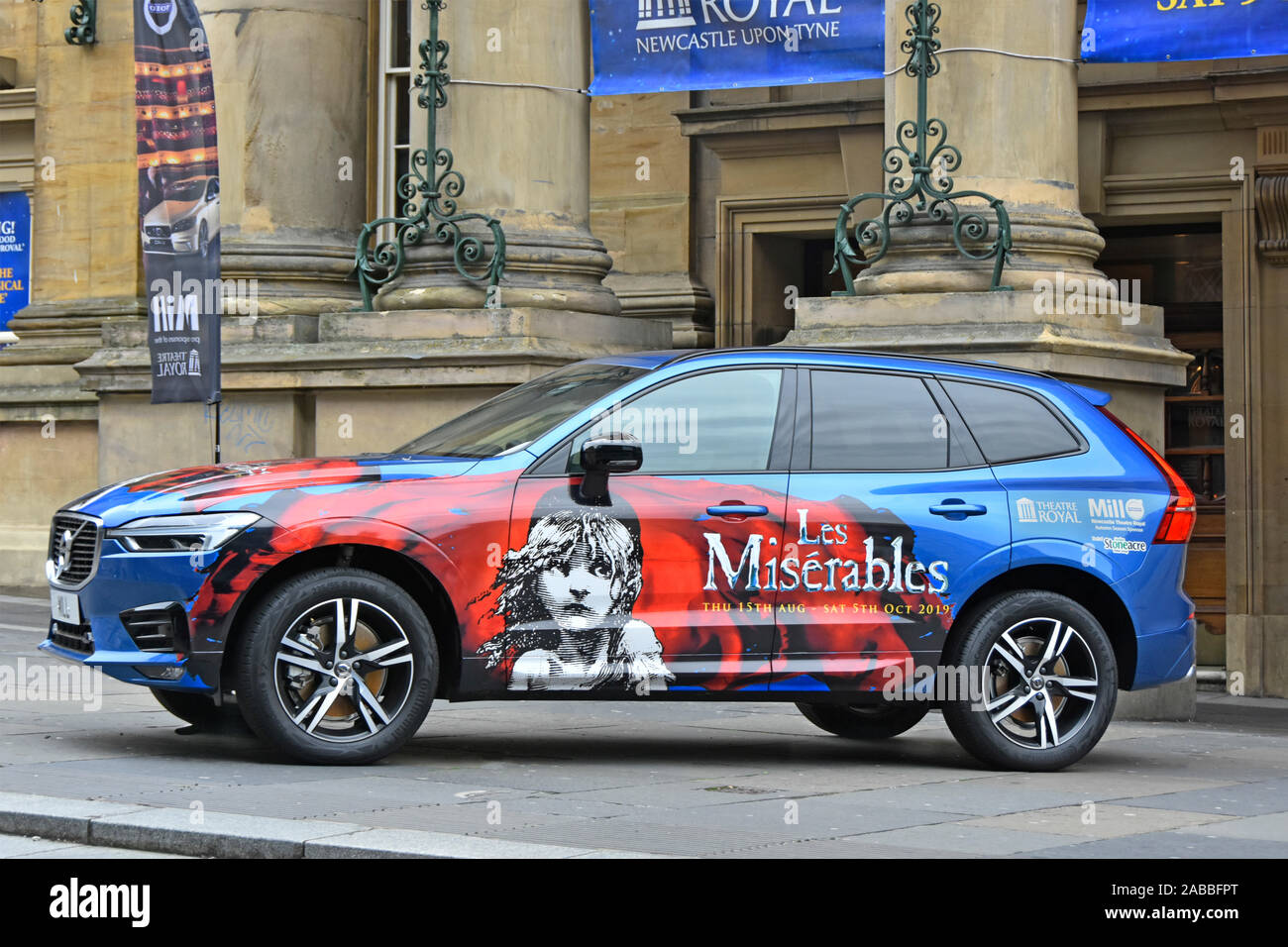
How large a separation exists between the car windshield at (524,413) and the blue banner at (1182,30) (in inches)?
233

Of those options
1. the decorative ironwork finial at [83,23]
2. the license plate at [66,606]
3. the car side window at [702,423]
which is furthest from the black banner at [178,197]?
the car side window at [702,423]

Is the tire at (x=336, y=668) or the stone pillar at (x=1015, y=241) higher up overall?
the stone pillar at (x=1015, y=241)

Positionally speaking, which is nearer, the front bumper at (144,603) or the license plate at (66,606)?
the front bumper at (144,603)

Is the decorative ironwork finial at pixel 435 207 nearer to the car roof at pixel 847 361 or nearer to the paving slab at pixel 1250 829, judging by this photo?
the car roof at pixel 847 361

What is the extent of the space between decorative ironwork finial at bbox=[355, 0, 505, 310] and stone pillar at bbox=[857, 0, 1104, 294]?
115 inches

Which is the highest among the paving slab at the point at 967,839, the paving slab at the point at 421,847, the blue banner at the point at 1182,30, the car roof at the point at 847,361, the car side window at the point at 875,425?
the blue banner at the point at 1182,30

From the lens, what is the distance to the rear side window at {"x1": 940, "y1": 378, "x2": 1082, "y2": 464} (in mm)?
9680

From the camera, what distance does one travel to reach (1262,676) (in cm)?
1664

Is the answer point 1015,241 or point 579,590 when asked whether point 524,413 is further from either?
point 1015,241

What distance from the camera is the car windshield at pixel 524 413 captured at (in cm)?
924

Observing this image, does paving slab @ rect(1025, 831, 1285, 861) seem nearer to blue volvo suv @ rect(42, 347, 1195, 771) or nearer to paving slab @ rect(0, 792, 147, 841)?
blue volvo suv @ rect(42, 347, 1195, 771)

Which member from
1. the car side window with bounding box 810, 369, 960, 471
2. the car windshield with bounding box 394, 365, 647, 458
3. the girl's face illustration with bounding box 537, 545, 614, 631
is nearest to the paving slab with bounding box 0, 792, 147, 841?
the girl's face illustration with bounding box 537, 545, 614, 631

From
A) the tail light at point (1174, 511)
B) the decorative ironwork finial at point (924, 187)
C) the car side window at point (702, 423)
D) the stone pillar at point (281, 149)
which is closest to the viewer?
the car side window at point (702, 423)

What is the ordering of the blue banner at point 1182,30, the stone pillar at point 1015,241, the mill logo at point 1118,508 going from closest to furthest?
the mill logo at point 1118,508
the stone pillar at point 1015,241
the blue banner at point 1182,30
